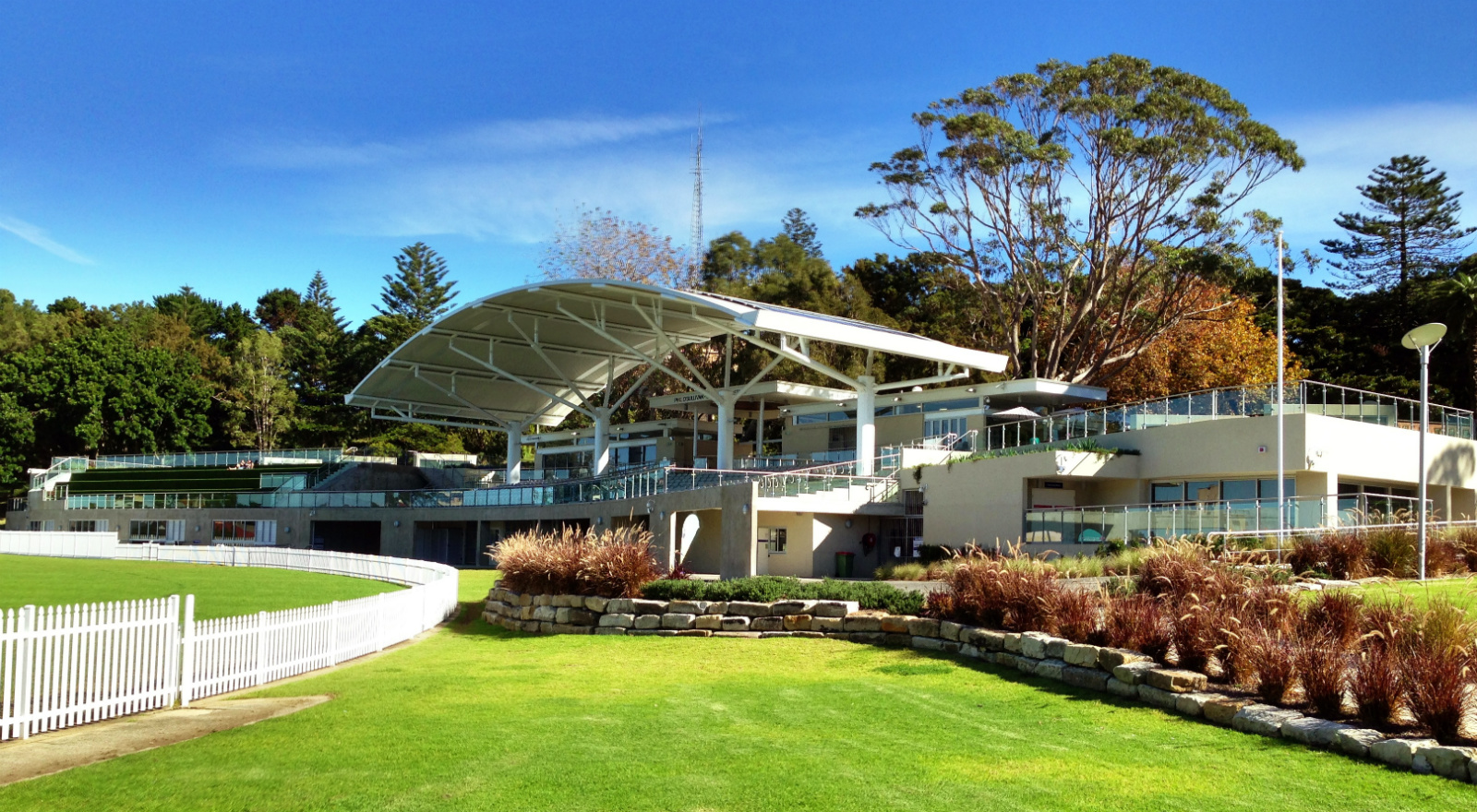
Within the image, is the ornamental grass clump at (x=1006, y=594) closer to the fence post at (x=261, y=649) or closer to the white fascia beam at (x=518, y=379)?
the fence post at (x=261, y=649)

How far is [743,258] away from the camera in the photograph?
6962 centimetres

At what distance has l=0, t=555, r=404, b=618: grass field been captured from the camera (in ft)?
74.0

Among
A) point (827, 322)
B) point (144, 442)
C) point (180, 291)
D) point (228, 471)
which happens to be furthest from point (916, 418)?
point (180, 291)

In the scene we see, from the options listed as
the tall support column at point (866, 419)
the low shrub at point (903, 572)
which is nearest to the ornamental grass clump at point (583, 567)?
the low shrub at point (903, 572)

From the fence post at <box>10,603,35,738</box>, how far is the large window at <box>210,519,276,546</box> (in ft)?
157

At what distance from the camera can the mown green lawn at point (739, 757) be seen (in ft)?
25.8

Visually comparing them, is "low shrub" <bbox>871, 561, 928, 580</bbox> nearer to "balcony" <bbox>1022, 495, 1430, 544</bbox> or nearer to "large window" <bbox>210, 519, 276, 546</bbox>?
"balcony" <bbox>1022, 495, 1430, 544</bbox>

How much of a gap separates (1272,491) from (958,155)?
2428 cm

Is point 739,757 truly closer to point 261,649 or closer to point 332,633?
point 261,649

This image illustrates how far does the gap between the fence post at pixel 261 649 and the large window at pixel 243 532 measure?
4479 centimetres

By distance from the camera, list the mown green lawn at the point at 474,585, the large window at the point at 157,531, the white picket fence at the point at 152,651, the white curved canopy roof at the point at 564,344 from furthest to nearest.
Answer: the large window at the point at 157,531, the white curved canopy roof at the point at 564,344, the mown green lawn at the point at 474,585, the white picket fence at the point at 152,651

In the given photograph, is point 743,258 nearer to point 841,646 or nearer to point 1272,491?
point 1272,491

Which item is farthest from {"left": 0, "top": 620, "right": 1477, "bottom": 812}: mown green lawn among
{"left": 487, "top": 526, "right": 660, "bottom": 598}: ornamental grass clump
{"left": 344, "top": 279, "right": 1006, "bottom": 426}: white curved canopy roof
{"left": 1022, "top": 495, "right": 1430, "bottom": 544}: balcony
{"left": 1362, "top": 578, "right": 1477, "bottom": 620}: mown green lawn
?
{"left": 344, "top": 279, "right": 1006, "bottom": 426}: white curved canopy roof

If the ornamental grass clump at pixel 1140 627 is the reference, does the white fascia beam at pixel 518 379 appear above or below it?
above
